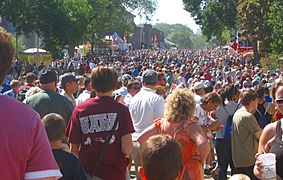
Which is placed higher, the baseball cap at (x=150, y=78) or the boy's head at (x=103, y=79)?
the boy's head at (x=103, y=79)

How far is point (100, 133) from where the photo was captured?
4816 millimetres

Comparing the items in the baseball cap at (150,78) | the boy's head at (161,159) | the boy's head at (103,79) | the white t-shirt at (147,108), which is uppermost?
the boy's head at (103,79)

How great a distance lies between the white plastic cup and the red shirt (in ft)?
5.08

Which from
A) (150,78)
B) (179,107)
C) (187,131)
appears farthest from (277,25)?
(187,131)

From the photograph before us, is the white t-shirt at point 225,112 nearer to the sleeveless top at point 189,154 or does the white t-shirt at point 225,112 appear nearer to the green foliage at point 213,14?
the sleeveless top at point 189,154

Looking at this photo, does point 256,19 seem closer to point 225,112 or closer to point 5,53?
point 225,112

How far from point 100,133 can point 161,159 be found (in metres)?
1.57

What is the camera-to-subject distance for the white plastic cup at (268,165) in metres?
3.58

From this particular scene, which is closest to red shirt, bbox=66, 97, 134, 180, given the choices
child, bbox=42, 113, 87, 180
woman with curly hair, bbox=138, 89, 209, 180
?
woman with curly hair, bbox=138, 89, 209, 180

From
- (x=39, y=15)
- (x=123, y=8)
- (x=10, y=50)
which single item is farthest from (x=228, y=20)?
(x=10, y=50)

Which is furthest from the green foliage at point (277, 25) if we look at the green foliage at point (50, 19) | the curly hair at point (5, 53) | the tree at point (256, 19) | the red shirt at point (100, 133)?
the curly hair at point (5, 53)

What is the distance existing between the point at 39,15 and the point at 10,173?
131ft

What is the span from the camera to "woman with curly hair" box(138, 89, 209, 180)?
481 cm

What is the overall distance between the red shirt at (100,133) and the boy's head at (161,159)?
1424mm
